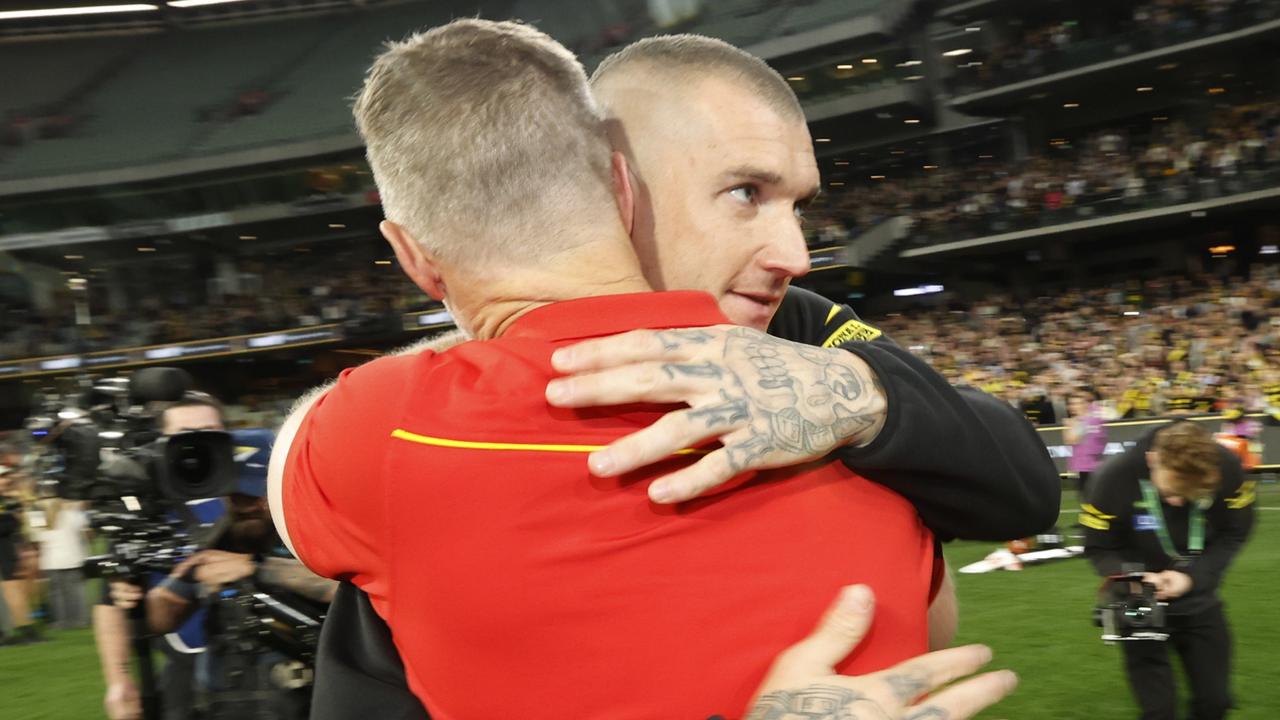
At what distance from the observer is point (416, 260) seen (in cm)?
132

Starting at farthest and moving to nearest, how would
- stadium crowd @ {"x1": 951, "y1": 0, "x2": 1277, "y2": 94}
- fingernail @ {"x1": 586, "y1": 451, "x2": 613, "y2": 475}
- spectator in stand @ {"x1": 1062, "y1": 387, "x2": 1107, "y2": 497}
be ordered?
stadium crowd @ {"x1": 951, "y1": 0, "x2": 1277, "y2": 94} < spectator in stand @ {"x1": 1062, "y1": 387, "x2": 1107, "y2": 497} < fingernail @ {"x1": 586, "y1": 451, "x2": 613, "y2": 475}

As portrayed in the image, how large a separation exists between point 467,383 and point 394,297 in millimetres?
34747

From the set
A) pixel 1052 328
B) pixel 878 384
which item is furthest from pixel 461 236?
pixel 1052 328

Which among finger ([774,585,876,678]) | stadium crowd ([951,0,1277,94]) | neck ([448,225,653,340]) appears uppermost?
stadium crowd ([951,0,1277,94])

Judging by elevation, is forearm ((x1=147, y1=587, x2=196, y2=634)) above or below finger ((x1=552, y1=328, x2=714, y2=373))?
below

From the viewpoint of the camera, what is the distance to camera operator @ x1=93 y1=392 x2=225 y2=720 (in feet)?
12.6

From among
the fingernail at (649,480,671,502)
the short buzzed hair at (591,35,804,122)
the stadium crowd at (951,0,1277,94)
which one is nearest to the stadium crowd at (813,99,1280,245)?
the stadium crowd at (951,0,1277,94)

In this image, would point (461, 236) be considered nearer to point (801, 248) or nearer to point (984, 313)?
point (801, 248)

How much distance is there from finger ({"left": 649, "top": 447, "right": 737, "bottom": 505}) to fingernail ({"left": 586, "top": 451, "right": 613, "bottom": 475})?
0.17ft

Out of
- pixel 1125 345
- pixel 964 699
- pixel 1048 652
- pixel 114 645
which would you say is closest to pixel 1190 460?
pixel 1048 652

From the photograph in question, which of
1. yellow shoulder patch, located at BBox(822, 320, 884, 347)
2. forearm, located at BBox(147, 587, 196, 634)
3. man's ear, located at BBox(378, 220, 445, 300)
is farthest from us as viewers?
forearm, located at BBox(147, 587, 196, 634)

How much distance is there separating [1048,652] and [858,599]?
7208 mm

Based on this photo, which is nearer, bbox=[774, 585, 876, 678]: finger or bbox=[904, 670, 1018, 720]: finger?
bbox=[774, 585, 876, 678]: finger

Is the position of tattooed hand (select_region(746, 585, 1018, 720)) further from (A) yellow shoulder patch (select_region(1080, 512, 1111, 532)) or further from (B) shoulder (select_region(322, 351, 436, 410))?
(A) yellow shoulder patch (select_region(1080, 512, 1111, 532))
